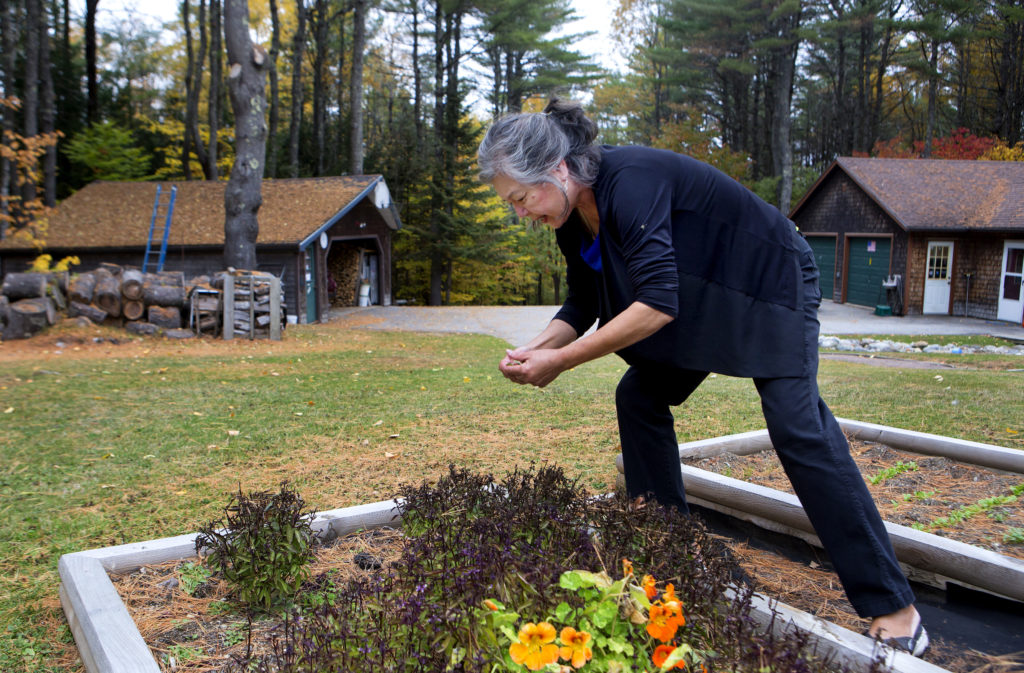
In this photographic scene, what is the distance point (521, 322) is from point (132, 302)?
31.4 feet

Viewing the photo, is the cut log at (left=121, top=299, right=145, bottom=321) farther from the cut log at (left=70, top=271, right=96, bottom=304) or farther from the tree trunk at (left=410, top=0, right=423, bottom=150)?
the tree trunk at (left=410, top=0, right=423, bottom=150)

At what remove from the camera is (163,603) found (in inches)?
92.7

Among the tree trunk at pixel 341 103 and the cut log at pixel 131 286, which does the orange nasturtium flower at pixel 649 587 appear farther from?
the tree trunk at pixel 341 103

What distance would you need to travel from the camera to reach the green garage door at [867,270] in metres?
22.7

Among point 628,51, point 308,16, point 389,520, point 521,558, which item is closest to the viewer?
point 521,558

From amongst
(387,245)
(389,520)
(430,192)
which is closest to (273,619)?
(389,520)

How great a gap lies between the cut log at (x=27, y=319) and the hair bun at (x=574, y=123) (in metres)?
11.4

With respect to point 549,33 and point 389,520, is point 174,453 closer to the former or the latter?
point 389,520

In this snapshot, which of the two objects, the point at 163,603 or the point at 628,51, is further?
the point at 628,51

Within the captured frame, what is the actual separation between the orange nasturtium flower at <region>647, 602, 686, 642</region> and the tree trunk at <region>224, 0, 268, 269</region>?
1373 cm

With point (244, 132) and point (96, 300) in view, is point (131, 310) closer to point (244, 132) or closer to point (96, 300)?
point (96, 300)

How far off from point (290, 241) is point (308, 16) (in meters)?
15.7

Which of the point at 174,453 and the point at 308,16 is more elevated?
the point at 308,16

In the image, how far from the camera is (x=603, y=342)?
2168 millimetres
